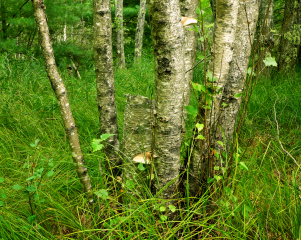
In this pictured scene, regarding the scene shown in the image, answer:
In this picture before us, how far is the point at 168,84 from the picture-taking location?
4.42ft

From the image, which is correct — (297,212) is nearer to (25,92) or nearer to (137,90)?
(137,90)

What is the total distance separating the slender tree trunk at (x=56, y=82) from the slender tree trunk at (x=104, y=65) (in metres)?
0.27

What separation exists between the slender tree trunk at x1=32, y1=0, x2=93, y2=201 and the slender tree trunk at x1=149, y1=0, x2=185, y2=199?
57cm

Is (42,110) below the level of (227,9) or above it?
below

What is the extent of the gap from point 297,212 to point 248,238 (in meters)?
0.36

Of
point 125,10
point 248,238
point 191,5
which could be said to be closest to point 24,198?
point 248,238

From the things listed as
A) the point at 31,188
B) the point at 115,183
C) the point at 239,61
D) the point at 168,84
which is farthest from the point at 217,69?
the point at 31,188

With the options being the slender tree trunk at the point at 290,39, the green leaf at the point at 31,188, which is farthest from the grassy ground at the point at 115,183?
the slender tree trunk at the point at 290,39

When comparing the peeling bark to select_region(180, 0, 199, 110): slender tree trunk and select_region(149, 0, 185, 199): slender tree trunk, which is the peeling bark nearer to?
select_region(149, 0, 185, 199): slender tree trunk

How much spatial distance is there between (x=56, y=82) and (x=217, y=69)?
3.52 feet

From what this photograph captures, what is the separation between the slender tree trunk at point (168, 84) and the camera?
4.06 feet

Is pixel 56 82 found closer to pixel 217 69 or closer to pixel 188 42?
pixel 217 69

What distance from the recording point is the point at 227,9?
1332 mm

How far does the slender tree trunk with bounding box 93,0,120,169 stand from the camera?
1.87 meters
